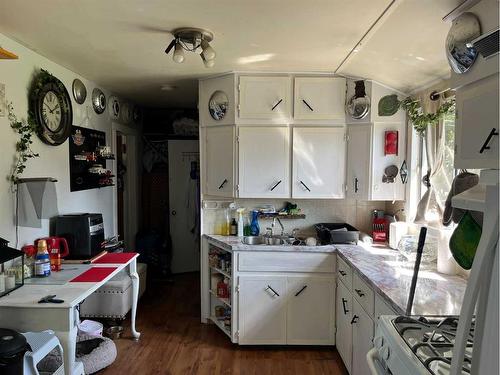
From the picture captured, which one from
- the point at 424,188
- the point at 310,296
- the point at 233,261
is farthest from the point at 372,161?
the point at 233,261

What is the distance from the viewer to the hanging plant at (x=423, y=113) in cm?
238

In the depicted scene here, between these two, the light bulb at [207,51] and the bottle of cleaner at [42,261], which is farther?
the bottle of cleaner at [42,261]

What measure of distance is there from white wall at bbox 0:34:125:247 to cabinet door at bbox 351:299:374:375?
2286mm

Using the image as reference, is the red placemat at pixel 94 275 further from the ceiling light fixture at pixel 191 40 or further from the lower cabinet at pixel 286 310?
the ceiling light fixture at pixel 191 40

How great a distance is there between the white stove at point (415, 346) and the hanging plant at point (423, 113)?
1459mm

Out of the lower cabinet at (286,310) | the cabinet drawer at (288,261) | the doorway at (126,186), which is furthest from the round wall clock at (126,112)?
the lower cabinet at (286,310)

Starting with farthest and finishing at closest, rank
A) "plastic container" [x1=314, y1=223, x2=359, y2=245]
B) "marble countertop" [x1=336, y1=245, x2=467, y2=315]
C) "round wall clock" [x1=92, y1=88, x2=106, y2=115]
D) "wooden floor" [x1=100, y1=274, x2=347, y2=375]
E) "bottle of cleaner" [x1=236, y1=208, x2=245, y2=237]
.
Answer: "round wall clock" [x1=92, y1=88, x2=106, y2=115], "bottle of cleaner" [x1=236, y1=208, x2=245, y2=237], "plastic container" [x1=314, y1=223, x2=359, y2=245], "wooden floor" [x1=100, y1=274, x2=347, y2=375], "marble countertop" [x1=336, y1=245, x2=467, y2=315]

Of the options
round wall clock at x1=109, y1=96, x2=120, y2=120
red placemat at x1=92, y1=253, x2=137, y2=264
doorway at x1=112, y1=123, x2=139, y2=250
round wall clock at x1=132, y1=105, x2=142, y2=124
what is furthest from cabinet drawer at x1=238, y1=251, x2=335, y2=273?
round wall clock at x1=132, y1=105, x2=142, y2=124

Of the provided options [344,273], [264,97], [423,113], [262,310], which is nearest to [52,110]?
[264,97]

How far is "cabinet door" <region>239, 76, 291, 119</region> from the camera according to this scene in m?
3.06

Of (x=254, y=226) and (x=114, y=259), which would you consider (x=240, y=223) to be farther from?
(x=114, y=259)

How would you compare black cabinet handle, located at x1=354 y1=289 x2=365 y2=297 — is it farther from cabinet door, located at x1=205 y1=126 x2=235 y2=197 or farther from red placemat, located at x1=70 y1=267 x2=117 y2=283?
red placemat, located at x1=70 y1=267 x2=117 y2=283

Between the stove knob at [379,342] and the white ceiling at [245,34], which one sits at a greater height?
the white ceiling at [245,34]

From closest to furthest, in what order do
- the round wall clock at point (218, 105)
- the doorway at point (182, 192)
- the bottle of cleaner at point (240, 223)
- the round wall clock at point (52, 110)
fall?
the round wall clock at point (52, 110), the round wall clock at point (218, 105), the bottle of cleaner at point (240, 223), the doorway at point (182, 192)
